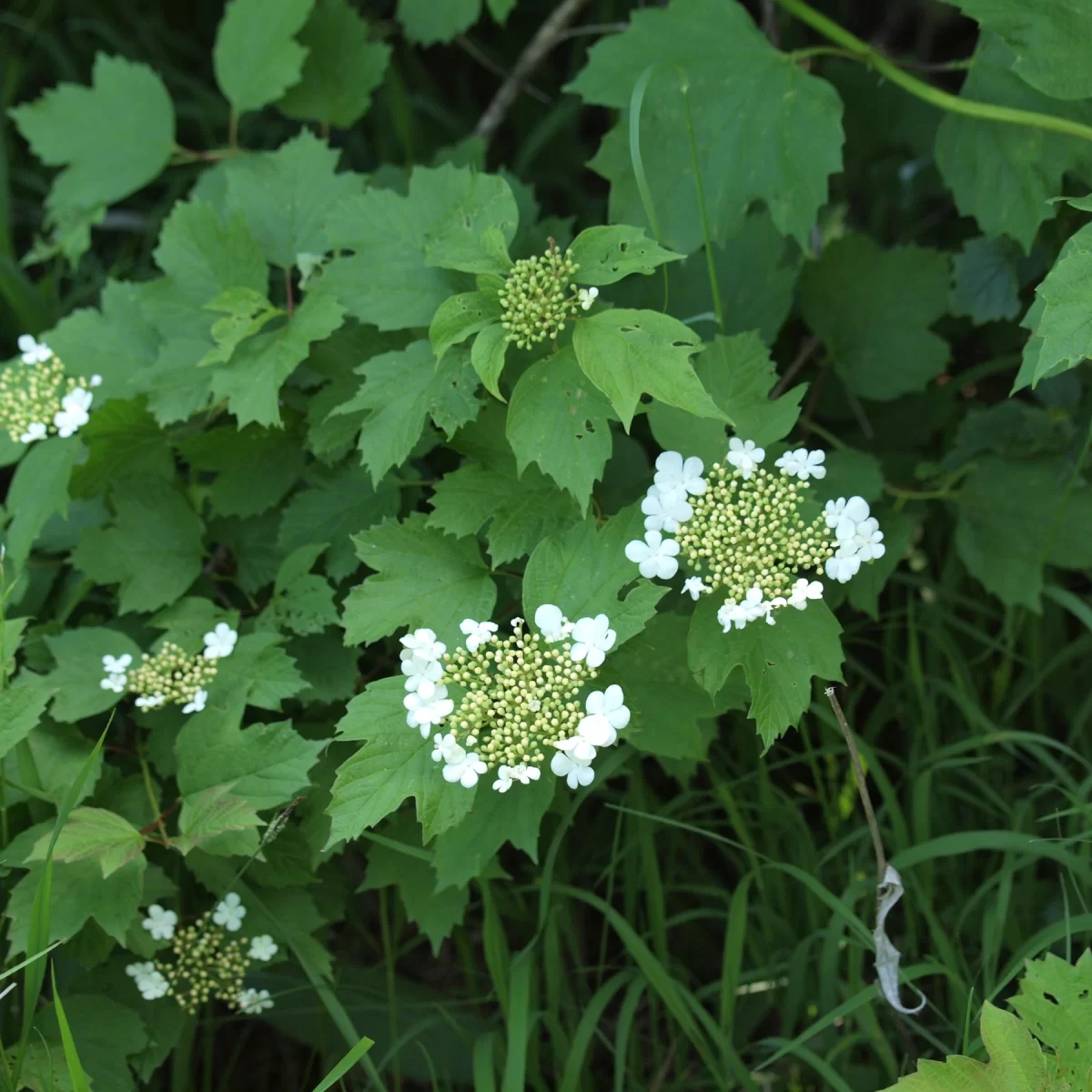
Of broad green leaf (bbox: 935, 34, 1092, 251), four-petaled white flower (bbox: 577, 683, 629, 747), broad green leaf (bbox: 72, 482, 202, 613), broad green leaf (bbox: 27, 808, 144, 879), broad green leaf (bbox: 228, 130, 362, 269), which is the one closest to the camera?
four-petaled white flower (bbox: 577, 683, 629, 747)

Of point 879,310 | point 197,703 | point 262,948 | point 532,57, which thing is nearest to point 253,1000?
point 262,948

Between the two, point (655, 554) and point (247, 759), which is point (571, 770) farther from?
point (247, 759)

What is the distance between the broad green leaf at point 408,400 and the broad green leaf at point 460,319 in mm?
78

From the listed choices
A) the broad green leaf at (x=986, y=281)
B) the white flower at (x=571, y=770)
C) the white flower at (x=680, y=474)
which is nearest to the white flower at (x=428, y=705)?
the white flower at (x=571, y=770)

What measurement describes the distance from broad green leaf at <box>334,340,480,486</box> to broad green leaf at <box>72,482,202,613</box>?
1.58ft

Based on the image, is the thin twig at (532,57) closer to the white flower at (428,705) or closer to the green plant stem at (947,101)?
the green plant stem at (947,101)

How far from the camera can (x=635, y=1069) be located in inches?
75.2

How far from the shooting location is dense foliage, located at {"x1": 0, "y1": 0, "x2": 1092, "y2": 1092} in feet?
4.72

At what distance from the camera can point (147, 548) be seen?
1924mm

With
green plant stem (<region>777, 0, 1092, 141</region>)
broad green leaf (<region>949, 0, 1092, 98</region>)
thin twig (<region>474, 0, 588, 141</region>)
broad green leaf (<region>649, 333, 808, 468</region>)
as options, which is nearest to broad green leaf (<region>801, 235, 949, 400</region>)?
green plant stem (<region>777, 0, 1092, 141</region>)

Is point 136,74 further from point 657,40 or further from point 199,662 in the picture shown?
point 199,662

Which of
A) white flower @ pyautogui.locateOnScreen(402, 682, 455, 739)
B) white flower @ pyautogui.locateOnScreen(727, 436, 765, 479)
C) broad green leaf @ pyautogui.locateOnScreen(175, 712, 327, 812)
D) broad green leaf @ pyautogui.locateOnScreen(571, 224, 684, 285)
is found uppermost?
broad green leaf @ pyautogui.locateOnScreen(571, 224, 684, 285)

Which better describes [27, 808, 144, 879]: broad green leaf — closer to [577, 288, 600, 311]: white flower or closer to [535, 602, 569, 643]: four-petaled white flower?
[535, 602, 569, 643]: four-petaled white flower

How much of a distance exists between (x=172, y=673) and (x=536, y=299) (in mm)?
870
